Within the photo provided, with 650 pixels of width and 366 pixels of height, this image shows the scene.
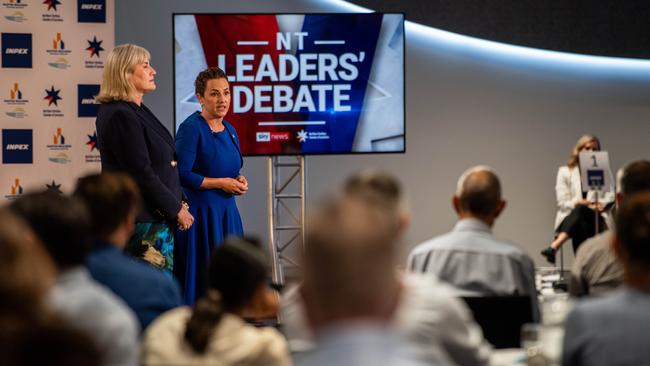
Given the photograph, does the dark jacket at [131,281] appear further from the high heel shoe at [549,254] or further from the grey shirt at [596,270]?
the high heel shoe at [549,254]

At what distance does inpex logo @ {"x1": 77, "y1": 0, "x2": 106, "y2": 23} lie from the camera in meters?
7.93

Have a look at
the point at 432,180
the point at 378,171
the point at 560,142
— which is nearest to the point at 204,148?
the point at 378,171

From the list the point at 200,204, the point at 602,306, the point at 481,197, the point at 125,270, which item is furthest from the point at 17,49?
the point at 602,306

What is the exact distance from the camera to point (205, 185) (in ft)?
18.2

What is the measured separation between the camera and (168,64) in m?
9.44

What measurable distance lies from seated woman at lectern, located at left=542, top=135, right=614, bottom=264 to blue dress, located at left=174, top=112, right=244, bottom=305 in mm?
4178

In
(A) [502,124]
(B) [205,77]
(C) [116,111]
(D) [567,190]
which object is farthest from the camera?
(A) [502,124]

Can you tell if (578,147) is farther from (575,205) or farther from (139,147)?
(139,147)

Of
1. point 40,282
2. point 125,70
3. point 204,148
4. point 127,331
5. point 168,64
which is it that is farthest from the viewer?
point 168,64

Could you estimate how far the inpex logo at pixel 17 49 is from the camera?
7906mm

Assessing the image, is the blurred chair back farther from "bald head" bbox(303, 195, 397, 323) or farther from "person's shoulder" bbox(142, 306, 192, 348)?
"bald head" bbox(303, 195, 397, 323)

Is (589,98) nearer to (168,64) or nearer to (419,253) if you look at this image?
(168,64)

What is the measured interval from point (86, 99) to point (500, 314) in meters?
5.81

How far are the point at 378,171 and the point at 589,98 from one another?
297 inches
